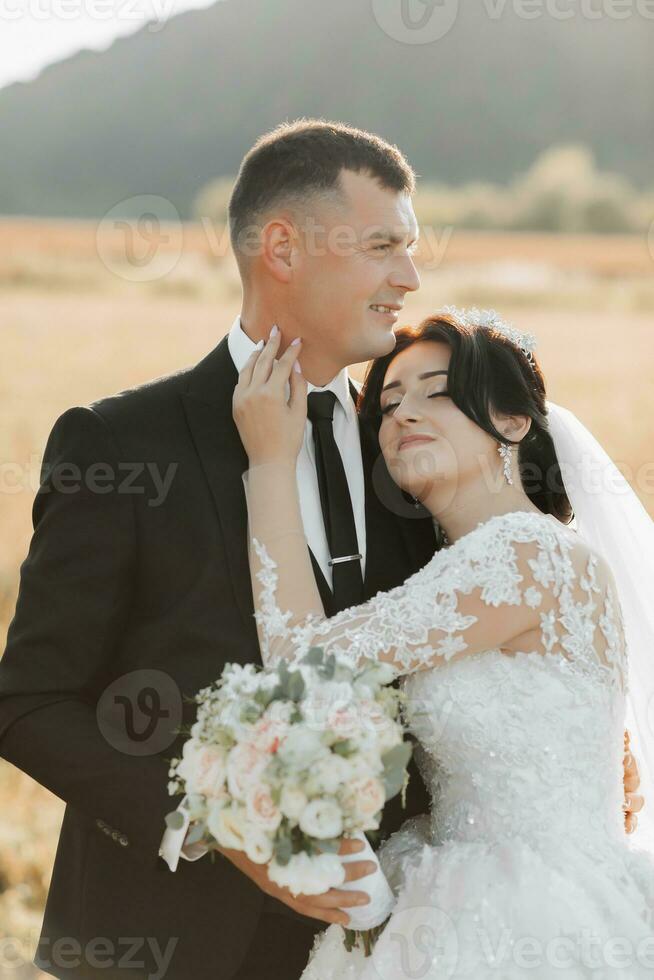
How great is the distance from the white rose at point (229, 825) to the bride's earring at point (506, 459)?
1.44m

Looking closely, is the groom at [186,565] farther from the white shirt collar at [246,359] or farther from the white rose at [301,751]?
the white rose at [301,751]

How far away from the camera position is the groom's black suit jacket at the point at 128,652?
2.77 metres

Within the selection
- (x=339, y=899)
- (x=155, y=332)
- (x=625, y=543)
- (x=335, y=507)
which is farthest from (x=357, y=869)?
(x=155, y=332)

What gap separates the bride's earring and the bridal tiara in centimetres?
32

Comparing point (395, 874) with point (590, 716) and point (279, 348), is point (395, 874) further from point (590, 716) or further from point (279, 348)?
point (279, 348)

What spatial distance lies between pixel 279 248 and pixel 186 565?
102 centimetres

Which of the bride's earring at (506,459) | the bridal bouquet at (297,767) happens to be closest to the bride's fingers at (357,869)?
the bridal bouquet at (297,767)

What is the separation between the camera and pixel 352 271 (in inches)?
126

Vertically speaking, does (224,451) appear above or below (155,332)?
below

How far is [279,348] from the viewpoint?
333 centimetres

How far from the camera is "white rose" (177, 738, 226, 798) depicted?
2.36 m

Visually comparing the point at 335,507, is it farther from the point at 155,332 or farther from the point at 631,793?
the point at 155,332

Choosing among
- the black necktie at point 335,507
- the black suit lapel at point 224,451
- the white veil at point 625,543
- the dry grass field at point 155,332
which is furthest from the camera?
the dry grass field at point 155,332

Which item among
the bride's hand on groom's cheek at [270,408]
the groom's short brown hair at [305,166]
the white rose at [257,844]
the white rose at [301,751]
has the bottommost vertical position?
the white rose at [257,844]
